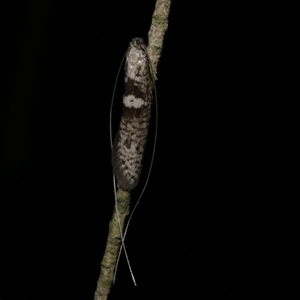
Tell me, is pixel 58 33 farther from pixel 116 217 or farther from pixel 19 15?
pixel 116 217

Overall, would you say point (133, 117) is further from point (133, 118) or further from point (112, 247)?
point (112, 247)

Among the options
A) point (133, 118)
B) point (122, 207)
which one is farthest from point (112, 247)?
point (133, 118)

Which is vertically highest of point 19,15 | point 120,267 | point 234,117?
point 19,15

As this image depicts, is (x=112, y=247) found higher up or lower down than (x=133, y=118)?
lower down

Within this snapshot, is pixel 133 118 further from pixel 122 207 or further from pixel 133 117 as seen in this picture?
pixel 122 207

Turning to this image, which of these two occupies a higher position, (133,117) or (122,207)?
(133,117)

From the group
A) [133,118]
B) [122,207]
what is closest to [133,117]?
[133,118]

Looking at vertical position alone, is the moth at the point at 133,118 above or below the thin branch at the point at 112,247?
above

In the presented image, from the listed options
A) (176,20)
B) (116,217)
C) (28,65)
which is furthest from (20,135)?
(176,20)
